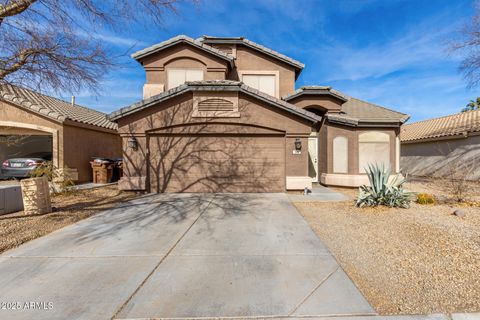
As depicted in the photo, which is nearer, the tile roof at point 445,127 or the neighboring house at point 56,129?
the neighboring house at point 56,129

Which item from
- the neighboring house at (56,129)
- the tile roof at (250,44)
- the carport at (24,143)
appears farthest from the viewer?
the tile roof at (250,44)

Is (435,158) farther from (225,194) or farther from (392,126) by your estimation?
(225,194)

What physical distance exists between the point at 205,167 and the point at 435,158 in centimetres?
1668

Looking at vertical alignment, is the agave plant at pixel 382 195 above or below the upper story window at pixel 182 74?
below

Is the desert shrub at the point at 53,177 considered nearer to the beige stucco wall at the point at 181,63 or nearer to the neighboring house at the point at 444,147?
the beige stucco wall at the point at 181,63

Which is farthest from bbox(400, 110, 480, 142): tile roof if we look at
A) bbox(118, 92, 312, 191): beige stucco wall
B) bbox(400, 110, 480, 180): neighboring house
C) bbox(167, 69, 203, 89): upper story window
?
bbox(167, 69, 203, 89): upper story window

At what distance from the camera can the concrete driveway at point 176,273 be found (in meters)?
2.73

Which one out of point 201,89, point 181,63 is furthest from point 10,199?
point 181,63

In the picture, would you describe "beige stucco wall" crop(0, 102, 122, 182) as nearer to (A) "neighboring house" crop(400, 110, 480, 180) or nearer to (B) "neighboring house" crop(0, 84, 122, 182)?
(B) "neighboring house" crop(0, 84, 122, 182)

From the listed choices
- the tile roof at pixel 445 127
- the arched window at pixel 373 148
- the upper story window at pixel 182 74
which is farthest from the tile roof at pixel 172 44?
the tile roof at pixel 445 127

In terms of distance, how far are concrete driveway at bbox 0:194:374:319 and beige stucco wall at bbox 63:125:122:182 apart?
7.12m

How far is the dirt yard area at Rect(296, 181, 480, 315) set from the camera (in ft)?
9.38

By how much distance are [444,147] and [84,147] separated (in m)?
22.8

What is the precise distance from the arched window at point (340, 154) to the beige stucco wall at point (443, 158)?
5524mm
